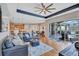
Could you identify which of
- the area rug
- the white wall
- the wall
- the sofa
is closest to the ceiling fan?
the wall

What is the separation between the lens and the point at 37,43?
298 cm

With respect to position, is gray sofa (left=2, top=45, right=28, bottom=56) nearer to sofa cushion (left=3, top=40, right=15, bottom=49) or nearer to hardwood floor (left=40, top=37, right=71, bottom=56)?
sofa cushion (left=3, top=40, right=15, bottom=49)

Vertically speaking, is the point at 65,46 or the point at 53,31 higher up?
the point at 53,31

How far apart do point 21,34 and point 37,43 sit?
0.38 meters

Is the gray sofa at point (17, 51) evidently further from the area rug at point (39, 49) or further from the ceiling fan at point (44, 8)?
the ceiling fan at point (44, 8)

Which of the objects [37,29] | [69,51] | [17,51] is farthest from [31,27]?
[69,51]

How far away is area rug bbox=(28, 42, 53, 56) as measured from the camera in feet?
9.72

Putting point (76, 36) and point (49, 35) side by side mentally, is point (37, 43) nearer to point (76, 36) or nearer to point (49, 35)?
point (49, 35)

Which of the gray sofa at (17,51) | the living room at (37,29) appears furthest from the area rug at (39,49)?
the gray sofa at (17,51)

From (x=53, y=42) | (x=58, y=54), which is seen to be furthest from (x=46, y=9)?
(x=58, y=54)

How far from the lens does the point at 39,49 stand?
2980mm

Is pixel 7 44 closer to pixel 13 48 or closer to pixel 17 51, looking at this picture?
pixel 13 48

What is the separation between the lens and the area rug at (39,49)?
296 cm

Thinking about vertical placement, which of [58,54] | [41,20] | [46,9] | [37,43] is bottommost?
[58,54]
